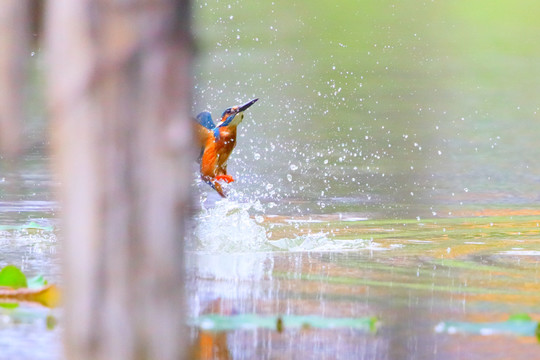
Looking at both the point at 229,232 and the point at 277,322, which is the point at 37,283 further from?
the point at 229,232

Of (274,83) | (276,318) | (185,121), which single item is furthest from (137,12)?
(274,83)

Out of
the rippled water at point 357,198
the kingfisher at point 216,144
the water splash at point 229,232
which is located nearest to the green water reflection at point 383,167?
the rippled water at point 357,198

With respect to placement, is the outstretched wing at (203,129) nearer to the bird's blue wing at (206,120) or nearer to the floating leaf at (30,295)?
the bird's blue wing at (206,120)

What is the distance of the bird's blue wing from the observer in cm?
661

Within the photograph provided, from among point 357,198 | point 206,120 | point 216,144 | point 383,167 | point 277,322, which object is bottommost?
point 277,322

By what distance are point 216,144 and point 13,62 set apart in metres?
4.57

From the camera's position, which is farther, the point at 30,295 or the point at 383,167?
the point at 383,167

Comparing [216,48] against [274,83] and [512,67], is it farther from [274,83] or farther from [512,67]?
[512,67]

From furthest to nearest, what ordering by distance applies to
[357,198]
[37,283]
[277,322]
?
1. [357,198]
2. [37,283]
3. [277,322]

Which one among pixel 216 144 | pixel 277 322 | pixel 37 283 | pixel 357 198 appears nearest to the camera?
pixel 277 322

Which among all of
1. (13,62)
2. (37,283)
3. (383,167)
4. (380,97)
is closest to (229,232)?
(37,283)

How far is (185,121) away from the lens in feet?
6.32

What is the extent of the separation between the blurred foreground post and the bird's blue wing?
4.67m

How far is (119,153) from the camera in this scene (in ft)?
6.24
